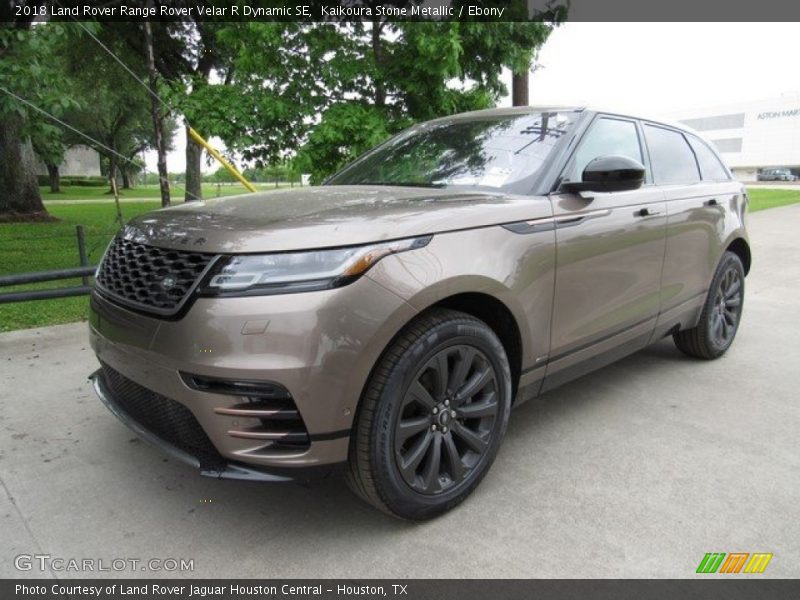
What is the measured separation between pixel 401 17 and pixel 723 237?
14.5 ft

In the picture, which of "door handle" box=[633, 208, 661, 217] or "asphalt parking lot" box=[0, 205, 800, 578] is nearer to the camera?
"asphalt parking lot" box=[0, 205, 800, 578]

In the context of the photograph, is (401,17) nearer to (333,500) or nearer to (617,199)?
(617,199)

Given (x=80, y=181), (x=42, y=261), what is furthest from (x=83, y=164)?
(x=42, y=261)

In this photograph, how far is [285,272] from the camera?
6.72 ft

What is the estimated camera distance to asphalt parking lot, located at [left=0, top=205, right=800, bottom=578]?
7.43 feet

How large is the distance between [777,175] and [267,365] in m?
88.0

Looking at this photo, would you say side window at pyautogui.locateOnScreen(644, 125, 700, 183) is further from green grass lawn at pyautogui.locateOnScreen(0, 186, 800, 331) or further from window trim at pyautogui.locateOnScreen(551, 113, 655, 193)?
green grass lawn at pyautogui.locateOnScreen(0, 186, 800, 331)

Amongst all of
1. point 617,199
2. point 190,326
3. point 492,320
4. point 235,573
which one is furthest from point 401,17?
point 235,573

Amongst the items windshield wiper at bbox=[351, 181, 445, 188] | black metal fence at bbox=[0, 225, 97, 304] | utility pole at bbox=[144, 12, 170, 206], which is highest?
utility pole at bbox=[144, 12, 170, 206]

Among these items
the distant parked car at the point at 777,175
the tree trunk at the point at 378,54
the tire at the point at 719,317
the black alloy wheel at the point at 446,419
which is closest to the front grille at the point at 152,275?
the black alloy wheel at the point at 446,419

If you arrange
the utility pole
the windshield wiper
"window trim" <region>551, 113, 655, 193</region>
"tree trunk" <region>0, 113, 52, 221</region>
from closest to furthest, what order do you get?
"window trim" <region>551, 113, 655, 193</region>
the windshield wiper
the utility pole
"tree trunk" <region>0, 113, 52, 221</region>

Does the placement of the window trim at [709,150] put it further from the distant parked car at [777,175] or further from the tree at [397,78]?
the distant parked car at [777,175]

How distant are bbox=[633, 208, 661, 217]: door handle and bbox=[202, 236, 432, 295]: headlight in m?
1.95

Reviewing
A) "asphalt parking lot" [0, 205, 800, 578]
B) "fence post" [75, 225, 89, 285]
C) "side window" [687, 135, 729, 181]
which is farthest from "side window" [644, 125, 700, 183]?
"fence post" [75, 225, 89, 285]
